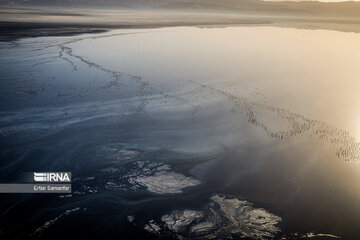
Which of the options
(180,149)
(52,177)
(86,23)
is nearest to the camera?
(52,177)

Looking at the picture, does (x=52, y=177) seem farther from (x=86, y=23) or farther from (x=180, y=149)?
(x=86, y=23)

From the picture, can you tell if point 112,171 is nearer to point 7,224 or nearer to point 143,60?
point 7,224

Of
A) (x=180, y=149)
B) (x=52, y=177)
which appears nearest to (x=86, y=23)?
(x=180, y=149)

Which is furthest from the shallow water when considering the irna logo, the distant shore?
the distant shore

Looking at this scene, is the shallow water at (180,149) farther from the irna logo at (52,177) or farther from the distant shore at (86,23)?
the distant shore at (86,23)

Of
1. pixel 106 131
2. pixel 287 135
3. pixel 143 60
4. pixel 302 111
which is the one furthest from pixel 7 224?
pixel 143 60

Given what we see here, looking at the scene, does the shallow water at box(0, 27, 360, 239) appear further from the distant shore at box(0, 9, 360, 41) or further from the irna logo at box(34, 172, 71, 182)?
the distant shore at box(0, 9, 360, 41)
